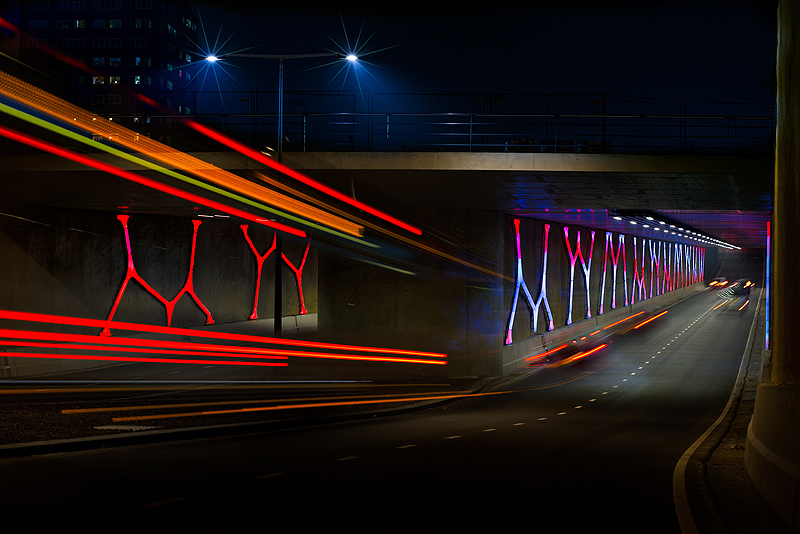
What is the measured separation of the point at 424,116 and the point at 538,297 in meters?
16.9

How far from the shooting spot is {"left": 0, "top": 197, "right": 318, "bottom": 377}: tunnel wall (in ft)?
81.9

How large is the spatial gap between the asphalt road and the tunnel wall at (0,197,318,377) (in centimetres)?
1294

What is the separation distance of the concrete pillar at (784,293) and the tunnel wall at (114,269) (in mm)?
21232

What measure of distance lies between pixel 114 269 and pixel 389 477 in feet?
72.9

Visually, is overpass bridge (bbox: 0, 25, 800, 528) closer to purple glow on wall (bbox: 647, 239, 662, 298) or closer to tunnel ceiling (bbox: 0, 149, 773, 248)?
tunnel ceiling (bbox: 0, 149, 773, 248)

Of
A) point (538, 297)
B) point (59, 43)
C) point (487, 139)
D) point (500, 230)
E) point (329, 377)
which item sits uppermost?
point (59, 43)

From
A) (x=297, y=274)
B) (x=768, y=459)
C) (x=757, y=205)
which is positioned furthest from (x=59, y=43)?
(x=768, y=459)

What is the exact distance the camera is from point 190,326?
34.7 m

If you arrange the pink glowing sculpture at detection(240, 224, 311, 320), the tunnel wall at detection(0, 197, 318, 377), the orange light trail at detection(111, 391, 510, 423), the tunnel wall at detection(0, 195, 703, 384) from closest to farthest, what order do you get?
1. the orange light trail at detection(111, 391, 510, 423)
2. the tunnel wall at detection(0, 197, 318, 377)
3. the tunnel wall at detection(0, 195, 703, 384)
4. the pink glowing sculpture at detection(240, 224, 311, 320)

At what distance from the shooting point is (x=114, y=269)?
29.9 meters

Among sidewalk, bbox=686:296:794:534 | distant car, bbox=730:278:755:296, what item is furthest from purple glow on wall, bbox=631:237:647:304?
sidewalk, bbox=686:296:794:534

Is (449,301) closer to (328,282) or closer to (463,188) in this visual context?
(328,282)

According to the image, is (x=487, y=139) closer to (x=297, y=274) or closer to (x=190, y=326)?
(x=190, y=326)

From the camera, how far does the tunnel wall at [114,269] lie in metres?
25.0
